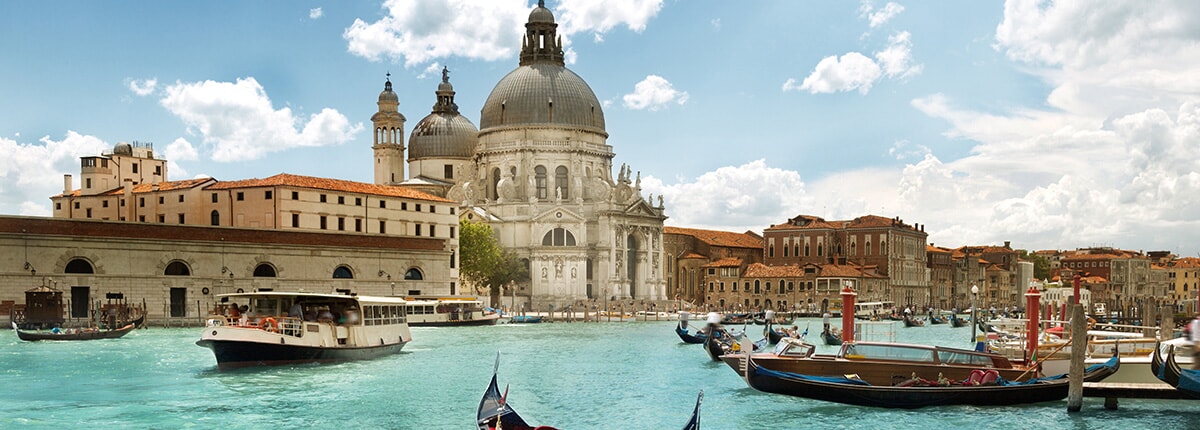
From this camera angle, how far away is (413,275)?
192 ft

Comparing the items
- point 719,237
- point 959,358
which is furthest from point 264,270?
point 719,237

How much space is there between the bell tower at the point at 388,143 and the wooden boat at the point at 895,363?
68165 millimetres

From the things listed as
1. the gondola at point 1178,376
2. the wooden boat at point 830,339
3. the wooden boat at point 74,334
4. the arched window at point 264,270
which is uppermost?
the arched window at point 264,270

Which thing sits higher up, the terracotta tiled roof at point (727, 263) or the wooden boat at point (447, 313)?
the terracotta tiled roof at point (727, 263)

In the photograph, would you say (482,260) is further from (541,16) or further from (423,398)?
(423,398)

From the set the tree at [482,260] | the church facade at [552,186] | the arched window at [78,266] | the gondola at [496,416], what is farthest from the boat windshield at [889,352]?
the church facade at [552,186]

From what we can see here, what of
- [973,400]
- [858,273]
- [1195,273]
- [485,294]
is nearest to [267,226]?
[485,294]

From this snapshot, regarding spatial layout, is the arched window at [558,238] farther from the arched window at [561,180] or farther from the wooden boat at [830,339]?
the wooden boat at [830,339]

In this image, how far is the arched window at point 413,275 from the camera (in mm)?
57844

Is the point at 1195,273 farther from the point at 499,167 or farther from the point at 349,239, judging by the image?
the point at 349,239

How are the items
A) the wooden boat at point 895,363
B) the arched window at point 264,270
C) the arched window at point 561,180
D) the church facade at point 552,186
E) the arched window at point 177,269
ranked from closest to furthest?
the wooden boat at point 895,363, the arched window at point 177,269, the arched window at point 264,270, the church facade at point 552,186, the arched window at point 561,180

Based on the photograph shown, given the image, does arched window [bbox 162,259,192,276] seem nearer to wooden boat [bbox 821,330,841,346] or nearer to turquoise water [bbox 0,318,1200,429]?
turquoise water [bbox 0,318,1200,429]

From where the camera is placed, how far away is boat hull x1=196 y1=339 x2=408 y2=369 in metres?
29.7

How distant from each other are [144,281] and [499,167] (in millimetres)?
39360
